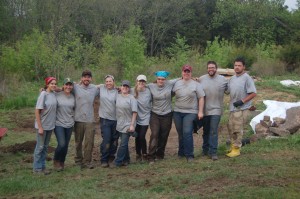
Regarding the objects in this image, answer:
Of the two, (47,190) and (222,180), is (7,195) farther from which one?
(222,180)

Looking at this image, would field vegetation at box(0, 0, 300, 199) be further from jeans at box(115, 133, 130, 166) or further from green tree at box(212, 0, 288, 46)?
jeans at box(115, 133, 130, 166)

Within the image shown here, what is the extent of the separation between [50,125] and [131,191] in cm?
222

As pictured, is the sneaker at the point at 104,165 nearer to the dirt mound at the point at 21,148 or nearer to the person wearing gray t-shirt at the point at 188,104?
the person wearing gray t-shirt at the point at 188,104

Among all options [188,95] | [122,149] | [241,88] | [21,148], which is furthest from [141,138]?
[21,148]

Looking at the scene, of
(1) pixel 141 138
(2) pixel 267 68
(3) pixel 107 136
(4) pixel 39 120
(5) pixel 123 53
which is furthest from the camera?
(2) pixel 267 68

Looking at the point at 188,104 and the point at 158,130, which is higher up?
the point at 188,104

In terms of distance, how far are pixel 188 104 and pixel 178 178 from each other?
1803 mm

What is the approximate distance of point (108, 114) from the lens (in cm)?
838

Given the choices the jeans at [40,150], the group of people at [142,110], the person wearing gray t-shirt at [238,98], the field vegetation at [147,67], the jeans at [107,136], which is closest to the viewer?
the field vegetation at [147,67]

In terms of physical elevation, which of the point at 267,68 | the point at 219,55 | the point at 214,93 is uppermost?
the point at 219,55

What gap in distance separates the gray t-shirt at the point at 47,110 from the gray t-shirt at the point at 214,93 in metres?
2.74

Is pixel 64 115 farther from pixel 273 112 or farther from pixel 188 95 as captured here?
pixel 273 112

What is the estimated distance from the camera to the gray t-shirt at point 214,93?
845 centimetres

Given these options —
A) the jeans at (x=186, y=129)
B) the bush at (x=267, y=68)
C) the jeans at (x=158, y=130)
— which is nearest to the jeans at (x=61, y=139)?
the jeans at (x=158, y=130)
